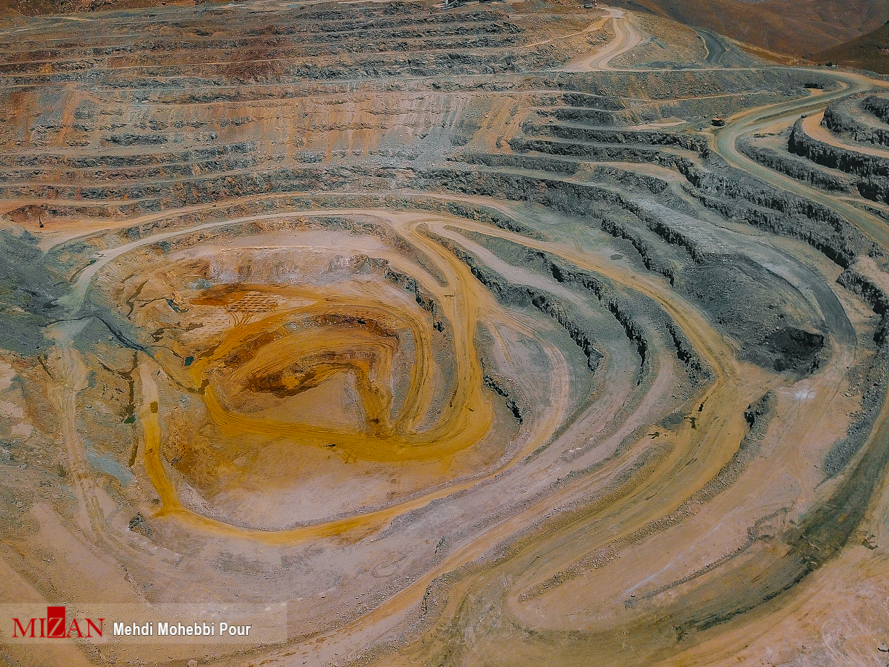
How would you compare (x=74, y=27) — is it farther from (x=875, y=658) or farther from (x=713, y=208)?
(x=875, y=658)

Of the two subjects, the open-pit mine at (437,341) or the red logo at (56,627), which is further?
the open-pit mine at (437,341)

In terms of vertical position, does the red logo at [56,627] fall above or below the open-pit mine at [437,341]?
below

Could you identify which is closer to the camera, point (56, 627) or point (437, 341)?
point (56, 627)

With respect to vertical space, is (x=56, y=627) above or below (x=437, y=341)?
below

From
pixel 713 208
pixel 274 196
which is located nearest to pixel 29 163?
pixel 274 196

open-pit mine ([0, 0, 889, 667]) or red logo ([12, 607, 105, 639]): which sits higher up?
open-pit mine ([0, 0, 889, 667])
